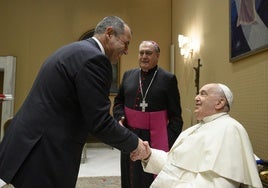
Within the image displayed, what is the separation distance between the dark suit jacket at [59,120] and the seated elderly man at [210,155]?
0.44 m

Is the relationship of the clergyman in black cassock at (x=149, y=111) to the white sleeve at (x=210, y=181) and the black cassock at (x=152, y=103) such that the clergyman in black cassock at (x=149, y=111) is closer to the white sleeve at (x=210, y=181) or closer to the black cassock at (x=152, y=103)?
the black cassock at (x=152, y=103)

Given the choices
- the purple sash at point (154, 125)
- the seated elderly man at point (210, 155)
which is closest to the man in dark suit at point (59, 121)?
the seated elderly man at point (210, 155)

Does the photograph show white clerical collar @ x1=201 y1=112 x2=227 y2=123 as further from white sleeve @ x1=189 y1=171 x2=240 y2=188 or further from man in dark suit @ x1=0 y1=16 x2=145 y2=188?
man in dark suit @ x1=0 y1=16 x2=145 y2=188

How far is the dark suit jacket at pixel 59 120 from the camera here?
1313mm

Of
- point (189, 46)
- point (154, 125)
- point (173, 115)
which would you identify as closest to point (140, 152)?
point (154, 125)

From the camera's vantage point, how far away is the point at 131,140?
4.93ft

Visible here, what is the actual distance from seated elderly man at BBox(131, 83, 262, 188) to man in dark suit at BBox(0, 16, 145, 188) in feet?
1.42

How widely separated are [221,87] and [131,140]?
80 centimetres

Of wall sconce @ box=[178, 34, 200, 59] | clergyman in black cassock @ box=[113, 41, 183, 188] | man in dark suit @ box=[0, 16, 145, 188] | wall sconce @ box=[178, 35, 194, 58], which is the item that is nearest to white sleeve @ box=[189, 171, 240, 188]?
man in dark suit @ box=[0, 16, 145, 188]

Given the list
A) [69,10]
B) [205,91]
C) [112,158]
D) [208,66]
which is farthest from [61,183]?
[69,10]

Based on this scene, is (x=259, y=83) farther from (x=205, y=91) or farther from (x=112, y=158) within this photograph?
(x=112, y=158)

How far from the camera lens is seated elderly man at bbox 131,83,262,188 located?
1.60m

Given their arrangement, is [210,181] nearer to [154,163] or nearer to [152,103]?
[154,163]

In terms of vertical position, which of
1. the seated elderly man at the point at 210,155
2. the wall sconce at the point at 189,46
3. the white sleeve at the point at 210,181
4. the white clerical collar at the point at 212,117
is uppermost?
the wall sconce at the point at 189,46
